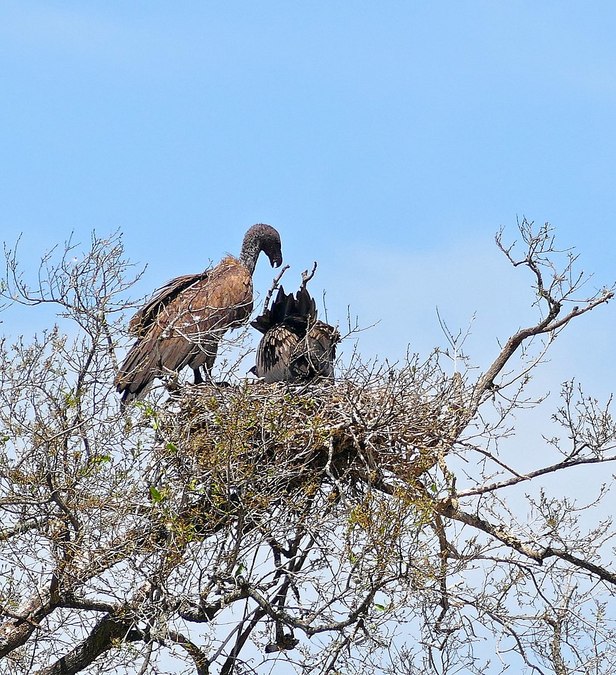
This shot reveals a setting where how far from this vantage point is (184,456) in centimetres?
871

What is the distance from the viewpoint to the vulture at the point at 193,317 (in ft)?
32.1

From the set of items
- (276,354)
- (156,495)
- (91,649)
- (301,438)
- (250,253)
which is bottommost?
(91,649)

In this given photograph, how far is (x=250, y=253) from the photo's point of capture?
1212 centimetres

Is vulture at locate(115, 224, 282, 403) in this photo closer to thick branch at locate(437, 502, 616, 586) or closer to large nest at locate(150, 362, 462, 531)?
large nest at locate(150, 362, 462, 531)

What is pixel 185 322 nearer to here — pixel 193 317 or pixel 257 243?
pixel 193 317

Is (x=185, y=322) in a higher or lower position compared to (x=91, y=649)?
higher

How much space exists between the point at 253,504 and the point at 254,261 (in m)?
4.27

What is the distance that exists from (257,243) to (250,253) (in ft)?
0.43

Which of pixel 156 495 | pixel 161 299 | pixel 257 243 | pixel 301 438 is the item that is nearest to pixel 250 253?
pixel 257 243

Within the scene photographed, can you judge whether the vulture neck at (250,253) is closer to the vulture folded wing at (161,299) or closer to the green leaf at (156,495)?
the vulture folded wing at (161,299)

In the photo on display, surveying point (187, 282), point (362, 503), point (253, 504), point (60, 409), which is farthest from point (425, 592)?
point (187, 282)

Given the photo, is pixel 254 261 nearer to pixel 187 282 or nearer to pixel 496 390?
pixel 187 282

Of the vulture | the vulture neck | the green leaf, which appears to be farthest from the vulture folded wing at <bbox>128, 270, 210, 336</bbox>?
the green leaf

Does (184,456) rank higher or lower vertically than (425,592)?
higher
